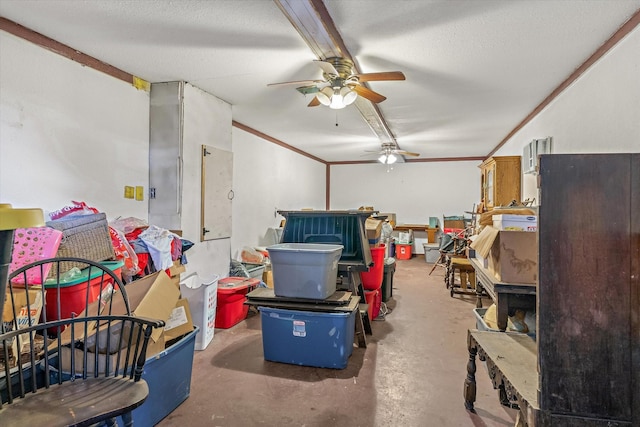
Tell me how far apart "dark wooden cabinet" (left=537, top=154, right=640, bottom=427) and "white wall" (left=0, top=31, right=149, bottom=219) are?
10.0 ft

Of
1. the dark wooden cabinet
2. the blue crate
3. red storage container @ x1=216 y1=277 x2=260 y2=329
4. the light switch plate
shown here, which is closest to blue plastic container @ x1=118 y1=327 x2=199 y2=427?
the blue crate

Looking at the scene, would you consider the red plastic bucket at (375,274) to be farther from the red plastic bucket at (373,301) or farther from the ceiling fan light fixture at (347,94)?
the ceiling fan light fixture at (347,94)

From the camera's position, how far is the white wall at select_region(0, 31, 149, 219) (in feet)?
7.43

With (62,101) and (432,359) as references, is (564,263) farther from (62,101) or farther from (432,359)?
(62,101)

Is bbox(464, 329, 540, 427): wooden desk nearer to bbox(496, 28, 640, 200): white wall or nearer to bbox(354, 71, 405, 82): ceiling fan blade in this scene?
bbox(496, 28, 640, 200): white wall

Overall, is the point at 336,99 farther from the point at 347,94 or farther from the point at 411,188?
the point at 411,188

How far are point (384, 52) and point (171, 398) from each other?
110 inches

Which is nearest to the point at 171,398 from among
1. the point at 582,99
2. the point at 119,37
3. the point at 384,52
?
the point at 119,37

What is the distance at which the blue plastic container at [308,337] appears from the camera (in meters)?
2.53

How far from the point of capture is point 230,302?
3.47 m

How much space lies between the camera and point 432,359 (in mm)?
2803

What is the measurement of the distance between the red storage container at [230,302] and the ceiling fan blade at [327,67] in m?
2.25

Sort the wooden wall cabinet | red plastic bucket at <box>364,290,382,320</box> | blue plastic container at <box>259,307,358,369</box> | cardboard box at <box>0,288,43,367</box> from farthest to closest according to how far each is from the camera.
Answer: the wooden wall cabinet → red plastic bucket at <box>364,290,382,320</box> → blue plastic container at <box>259,307,358,369</box> → cardboard box at <box>0,288,43,367</box>

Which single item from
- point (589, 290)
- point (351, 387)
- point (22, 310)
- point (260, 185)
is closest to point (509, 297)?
point (589, 290)
